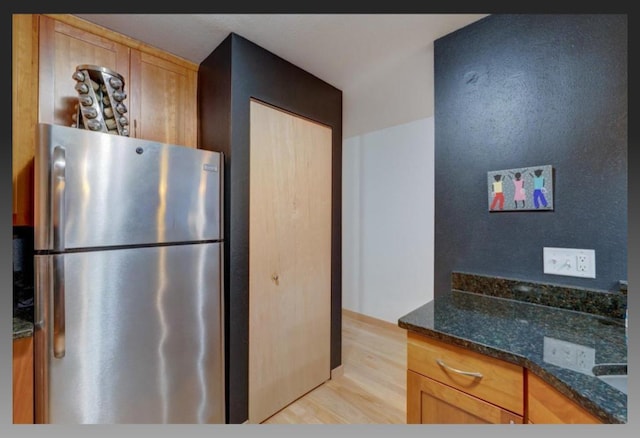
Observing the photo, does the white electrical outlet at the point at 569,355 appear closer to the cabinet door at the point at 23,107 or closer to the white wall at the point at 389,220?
the white wall at the point at 389,220

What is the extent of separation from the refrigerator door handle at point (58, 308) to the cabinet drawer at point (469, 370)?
1.30 m

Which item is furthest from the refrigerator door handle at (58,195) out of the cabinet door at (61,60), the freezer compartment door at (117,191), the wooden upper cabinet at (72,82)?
the cabinet door at (61,60)

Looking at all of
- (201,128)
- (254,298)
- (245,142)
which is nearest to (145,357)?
(254,298)

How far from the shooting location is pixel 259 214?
165 cm

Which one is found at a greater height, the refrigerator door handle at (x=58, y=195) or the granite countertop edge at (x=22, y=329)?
the refrigerator door handle at (x=58, y=195)

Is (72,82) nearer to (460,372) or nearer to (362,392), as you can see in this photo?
(460,372)

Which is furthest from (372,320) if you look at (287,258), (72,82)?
(72,82)

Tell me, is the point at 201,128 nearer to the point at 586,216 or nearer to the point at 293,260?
the point at 293,260

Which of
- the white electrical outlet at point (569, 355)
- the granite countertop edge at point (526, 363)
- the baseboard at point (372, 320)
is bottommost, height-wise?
the baseboard at point (372, 320)

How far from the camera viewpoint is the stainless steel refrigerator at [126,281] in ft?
3.24

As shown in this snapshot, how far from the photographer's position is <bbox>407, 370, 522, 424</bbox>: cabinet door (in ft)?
2.79

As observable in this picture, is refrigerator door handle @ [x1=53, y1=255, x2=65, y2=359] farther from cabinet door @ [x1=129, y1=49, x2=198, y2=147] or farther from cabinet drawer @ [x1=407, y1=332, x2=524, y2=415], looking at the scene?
cabinet drawer @ [x1=407, y1=332, x2=524, y2=415]

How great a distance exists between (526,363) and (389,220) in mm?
2379

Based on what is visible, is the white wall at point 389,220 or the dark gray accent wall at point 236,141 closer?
the dark gray accent wall at point 236,141
